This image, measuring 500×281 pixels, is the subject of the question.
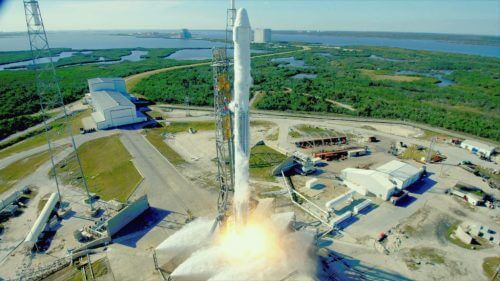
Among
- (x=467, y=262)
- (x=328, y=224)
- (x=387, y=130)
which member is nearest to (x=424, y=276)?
(x=467, y=262)

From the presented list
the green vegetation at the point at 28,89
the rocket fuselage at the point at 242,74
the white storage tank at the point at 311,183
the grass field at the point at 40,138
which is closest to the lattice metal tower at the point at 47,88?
the grass field at the point at 40,138

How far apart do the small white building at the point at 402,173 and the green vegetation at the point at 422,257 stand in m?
12.5

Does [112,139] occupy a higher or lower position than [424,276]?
higher

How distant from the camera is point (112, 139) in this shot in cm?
6412

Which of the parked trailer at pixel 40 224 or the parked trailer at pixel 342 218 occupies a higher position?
the parked trailer at pixel 40 224

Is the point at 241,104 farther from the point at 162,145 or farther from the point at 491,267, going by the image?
the point at 162,145

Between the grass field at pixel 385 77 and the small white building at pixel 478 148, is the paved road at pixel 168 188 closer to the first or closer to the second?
the small white building at pixel 478 148

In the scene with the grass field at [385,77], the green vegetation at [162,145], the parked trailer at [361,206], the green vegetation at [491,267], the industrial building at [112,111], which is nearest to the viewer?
the green vegetation at [491,267]

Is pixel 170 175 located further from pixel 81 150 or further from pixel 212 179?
pixel 81 150

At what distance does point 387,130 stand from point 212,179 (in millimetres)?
46418

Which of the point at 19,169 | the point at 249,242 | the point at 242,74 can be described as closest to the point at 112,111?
the point at 19,169

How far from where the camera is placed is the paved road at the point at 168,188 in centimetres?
4138

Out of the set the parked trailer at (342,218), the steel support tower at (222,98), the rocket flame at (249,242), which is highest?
the steel support tower at (222,98)

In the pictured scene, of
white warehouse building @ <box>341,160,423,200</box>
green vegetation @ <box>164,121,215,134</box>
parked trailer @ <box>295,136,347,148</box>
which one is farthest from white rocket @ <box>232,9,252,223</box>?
green vegetation @ <box>164,121,215,134</box>
